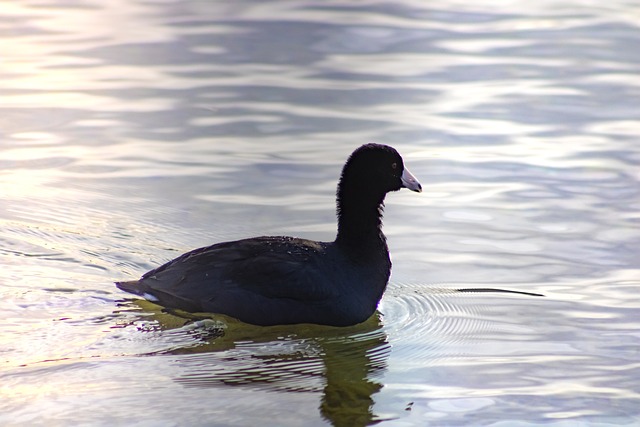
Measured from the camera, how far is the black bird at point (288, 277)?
7.77 m

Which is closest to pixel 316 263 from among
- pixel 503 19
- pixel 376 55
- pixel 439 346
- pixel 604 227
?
pixel 439 346

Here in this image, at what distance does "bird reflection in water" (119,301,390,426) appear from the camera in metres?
6.64

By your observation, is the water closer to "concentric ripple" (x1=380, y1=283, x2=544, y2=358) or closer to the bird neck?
"concentric ripple" (x1=380, y1=283, x2=544, y2=358)

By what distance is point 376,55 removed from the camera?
14.9m

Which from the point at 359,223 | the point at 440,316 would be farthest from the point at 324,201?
the point at 440,316

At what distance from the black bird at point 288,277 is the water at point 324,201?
13 centimetres

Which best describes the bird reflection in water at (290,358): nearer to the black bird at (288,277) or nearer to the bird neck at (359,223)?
the black bird at (288,277)

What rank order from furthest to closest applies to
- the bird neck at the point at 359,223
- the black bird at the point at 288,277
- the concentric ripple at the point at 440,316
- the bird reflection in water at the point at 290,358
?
the bird neck at the point at 359,223 < the black bird at the point at 288,277 < the concentric ripple at the point at 440,316 < the bird reflection in water at the point at 290,358

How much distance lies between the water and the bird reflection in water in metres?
0.02

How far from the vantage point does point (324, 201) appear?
9828mm

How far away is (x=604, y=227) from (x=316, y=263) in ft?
8.36

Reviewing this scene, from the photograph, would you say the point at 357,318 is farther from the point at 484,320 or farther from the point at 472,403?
the point at 472,403

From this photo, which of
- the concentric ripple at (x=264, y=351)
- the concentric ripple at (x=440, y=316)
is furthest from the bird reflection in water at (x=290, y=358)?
the concentric ripple at (x=440, y=316)

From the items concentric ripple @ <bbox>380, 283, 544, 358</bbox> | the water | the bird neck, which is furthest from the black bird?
concentric ripple @ <bbox>380, 283, 544, 358</bbox>
